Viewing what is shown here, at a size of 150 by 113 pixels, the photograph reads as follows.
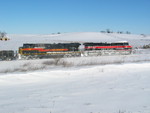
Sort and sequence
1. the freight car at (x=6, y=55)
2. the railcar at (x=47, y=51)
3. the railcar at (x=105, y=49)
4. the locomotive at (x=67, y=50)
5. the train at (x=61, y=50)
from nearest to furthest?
the freight car at (x=6, y=55), the train at (x=61, y=50), the railcar at (x=47, y=51), the locomotive at (x=67, y=50), the railcar at (x=105, y=49)

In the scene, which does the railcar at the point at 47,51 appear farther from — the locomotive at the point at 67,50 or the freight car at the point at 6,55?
the freight car at the point at 6,55

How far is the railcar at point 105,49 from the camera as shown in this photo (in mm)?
32250

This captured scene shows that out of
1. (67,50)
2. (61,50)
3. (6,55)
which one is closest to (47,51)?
(61,50)

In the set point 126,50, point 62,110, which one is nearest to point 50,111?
point 62,110

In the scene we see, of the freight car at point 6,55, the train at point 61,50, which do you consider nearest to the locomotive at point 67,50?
the train at point 61,50

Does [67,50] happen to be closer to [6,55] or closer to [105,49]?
[105,49]

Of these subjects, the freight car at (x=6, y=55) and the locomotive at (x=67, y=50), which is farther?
the locomotive at (x=67, y=50)

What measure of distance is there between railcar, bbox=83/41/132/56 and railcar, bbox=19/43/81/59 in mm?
2502

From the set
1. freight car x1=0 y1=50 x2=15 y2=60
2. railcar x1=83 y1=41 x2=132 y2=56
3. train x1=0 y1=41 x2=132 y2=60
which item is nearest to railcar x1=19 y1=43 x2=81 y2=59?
train x1=0 y1=41 x2=132 y2=60

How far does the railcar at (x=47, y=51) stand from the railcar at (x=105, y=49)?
2502mm

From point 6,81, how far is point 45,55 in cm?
1806

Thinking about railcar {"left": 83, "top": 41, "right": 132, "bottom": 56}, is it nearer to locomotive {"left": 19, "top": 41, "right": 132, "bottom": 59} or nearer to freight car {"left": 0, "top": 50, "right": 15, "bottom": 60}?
locomotive {"left": 19, "top": 41, "right": 132, "bottom": 59}

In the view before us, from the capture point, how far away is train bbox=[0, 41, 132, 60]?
2681 cm

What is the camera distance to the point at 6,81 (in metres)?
10.1
